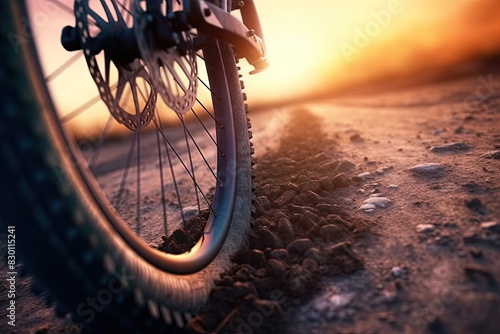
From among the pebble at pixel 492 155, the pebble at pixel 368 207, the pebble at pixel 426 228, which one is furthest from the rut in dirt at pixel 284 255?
the pebble at pixel 492 155

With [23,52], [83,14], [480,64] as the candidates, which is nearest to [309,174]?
[83,14]

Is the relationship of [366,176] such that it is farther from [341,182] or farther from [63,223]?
[63,223]

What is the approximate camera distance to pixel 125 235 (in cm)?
116

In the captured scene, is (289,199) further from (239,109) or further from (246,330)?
(246,330)

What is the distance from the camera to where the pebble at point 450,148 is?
2661mm

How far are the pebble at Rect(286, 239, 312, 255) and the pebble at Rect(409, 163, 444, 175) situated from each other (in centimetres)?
115

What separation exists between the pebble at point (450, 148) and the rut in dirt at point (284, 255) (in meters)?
0.75

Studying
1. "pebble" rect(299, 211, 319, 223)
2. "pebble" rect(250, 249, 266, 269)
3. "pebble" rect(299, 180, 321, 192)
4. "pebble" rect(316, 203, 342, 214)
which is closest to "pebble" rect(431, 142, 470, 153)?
"pebble" rect(299, 180, 321, 192)

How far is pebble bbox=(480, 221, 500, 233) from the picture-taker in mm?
1436

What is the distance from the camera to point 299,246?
5.24 feet

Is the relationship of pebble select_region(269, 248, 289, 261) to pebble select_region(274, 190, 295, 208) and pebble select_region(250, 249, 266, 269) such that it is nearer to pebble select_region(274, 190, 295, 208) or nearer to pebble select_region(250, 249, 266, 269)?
pebble select_region(250, 249, 266, 269)

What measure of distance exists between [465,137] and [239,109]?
2100mm

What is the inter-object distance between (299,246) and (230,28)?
3.77 ft

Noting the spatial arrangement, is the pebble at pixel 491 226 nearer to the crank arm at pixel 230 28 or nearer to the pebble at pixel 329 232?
the pebble at pixel 329 232
